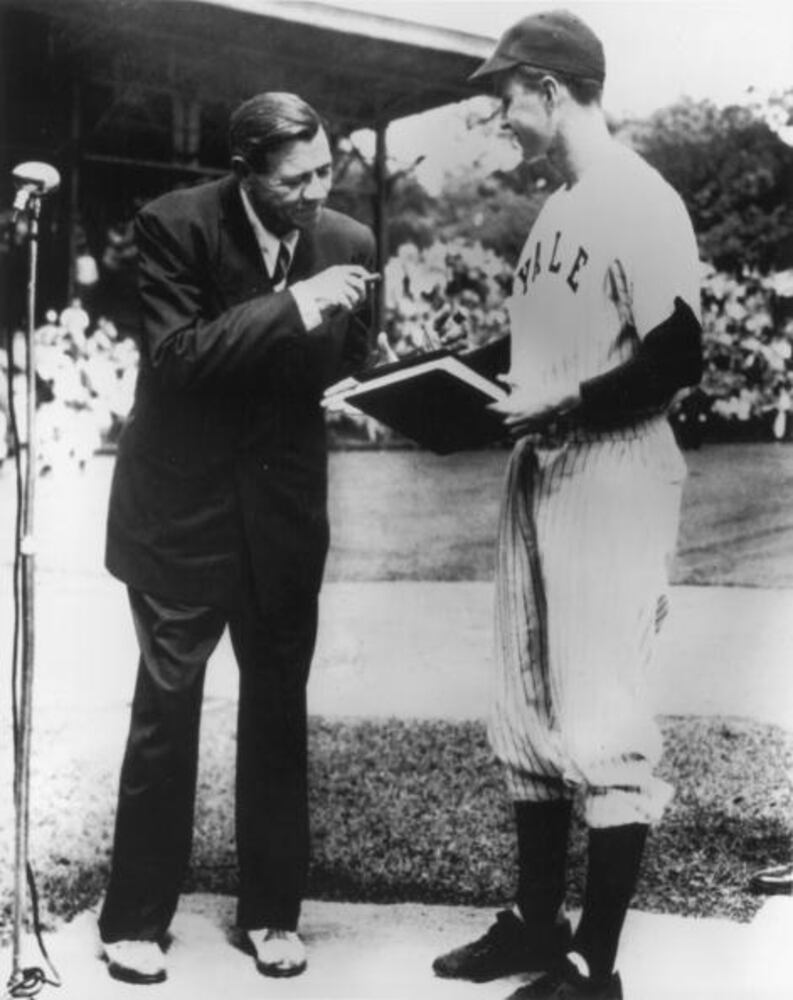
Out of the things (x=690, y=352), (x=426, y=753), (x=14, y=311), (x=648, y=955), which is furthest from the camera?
(x=426, y=753)

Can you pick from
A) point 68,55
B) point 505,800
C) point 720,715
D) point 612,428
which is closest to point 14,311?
point 68,55

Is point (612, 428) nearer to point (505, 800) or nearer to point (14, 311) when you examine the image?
point (505, 800)

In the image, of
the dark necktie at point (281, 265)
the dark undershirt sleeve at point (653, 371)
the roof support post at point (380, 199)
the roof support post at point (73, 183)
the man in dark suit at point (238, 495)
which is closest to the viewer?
the dark undershirt sleeve at point (653, 371)

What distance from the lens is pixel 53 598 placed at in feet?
9.10

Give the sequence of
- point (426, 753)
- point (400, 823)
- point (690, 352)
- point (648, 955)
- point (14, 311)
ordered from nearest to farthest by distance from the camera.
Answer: point (690, 352)
point (648, 955)
point (14, 311)
point (400, 823)
point (426, 753)

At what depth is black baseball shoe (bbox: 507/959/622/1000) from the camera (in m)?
2.30

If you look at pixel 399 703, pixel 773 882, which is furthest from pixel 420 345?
pixel 773 882

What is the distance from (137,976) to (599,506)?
113 centimetres

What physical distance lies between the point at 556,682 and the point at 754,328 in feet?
3.03

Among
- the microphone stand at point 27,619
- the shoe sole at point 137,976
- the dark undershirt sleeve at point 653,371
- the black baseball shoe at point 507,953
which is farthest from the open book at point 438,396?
the shoe sole at point 137,976

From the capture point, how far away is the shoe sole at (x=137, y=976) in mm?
2410

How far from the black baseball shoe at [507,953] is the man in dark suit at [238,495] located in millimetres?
285

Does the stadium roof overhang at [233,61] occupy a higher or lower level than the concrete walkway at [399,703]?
higher

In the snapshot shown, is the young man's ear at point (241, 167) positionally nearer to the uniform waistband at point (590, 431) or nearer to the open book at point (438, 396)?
the open book at point (438, 396)
